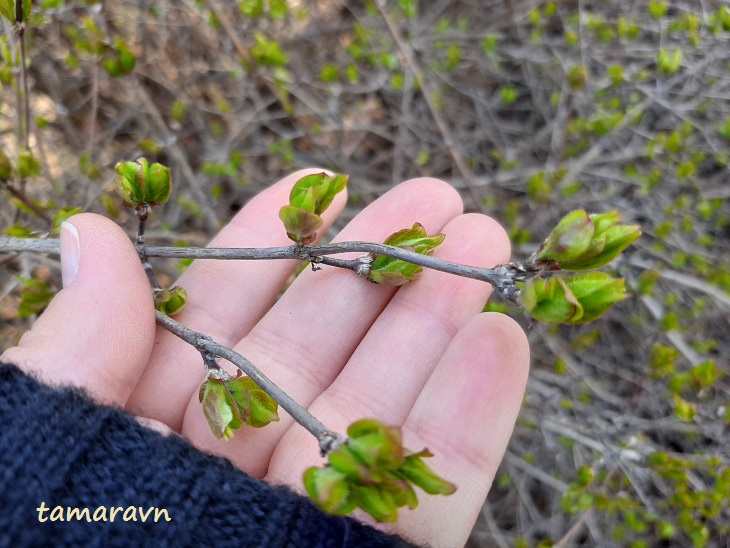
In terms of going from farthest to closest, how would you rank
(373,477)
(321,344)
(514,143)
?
(514,143), (321,344), (373,477)

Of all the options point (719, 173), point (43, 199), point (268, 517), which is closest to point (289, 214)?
point (268, 517)

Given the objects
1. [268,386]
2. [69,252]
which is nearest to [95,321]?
[69,252]

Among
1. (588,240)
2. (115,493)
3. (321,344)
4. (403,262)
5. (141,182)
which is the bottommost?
(321,344)

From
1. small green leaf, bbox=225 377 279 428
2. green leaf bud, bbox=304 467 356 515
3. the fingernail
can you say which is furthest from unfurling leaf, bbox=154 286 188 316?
green leaf bud, bbox=304 467 356 515

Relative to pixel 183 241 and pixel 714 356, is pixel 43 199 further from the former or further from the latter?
pixel 714 356

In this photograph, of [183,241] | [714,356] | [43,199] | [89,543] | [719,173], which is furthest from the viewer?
[719,173]

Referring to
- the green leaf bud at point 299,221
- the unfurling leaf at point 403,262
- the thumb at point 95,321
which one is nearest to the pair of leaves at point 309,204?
the green leaf bud at point 299,221

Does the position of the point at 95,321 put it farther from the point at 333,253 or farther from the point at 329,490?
the point at 329,490
